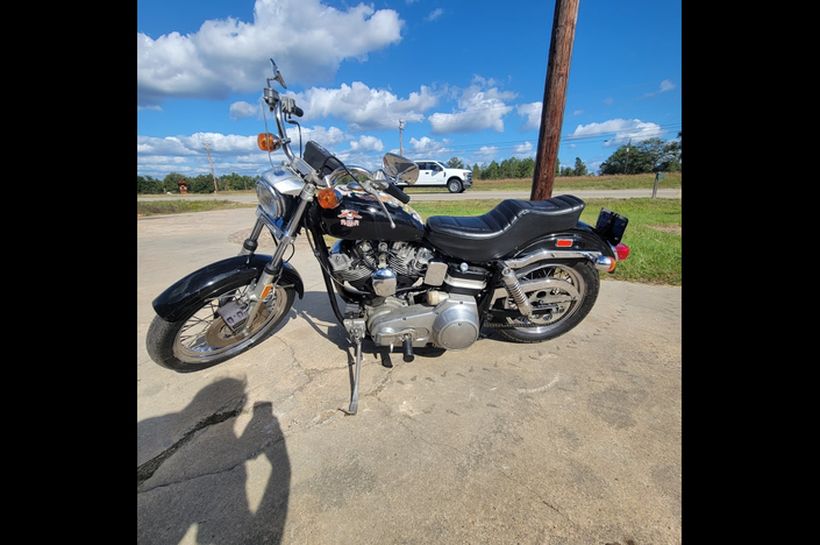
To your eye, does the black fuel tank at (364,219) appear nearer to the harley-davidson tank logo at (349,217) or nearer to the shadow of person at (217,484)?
the harley-davidson tank logo at (349,217)

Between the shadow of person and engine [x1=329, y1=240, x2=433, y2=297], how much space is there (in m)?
0.91

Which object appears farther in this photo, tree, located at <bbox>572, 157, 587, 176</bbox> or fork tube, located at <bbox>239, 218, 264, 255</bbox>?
tree, located at <bbox>572, 157, 587, 176</bbox>

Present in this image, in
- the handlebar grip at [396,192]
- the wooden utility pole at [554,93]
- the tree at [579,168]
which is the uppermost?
the tree at [579,168]

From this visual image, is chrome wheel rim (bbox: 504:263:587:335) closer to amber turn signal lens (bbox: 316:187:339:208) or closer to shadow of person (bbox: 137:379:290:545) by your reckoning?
amber turn signal lens (bbox: 316:187:339:208)

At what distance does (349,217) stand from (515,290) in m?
1.15

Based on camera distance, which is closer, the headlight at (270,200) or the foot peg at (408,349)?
the headlight at (270,200)

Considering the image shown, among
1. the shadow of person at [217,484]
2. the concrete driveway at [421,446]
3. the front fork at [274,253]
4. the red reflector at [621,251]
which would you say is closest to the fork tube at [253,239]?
the front fork at [274,253]

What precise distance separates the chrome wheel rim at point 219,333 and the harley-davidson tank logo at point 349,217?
79 centimetres

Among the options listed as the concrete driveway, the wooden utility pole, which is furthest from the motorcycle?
the wooden utility pole

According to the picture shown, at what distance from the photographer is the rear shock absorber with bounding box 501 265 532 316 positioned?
2041 mm

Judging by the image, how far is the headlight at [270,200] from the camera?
184 cm
